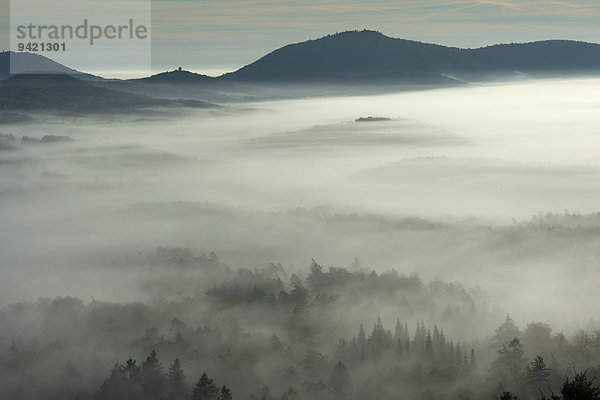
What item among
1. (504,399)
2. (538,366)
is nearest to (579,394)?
(504,399)

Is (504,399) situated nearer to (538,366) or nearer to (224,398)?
(224,398)

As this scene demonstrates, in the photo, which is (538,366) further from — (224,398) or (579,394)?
(579,394)

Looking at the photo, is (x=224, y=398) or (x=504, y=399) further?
(x=224, y=398)

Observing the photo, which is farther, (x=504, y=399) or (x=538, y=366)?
(x=538, y=366)

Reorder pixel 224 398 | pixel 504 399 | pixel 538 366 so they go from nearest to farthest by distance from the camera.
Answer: pixel 504 399, pixel 224 398, pixel 538 366

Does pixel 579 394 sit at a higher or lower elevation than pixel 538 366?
higher

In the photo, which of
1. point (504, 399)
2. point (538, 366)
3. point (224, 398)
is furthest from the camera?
point (538, 366)

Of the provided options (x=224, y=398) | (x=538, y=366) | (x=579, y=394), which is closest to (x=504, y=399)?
(x=579, y=394)
